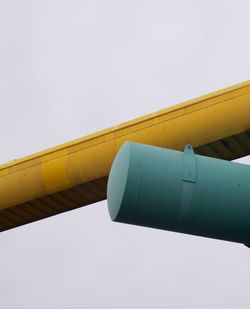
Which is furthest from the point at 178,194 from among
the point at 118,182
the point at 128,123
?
the point at 128,123

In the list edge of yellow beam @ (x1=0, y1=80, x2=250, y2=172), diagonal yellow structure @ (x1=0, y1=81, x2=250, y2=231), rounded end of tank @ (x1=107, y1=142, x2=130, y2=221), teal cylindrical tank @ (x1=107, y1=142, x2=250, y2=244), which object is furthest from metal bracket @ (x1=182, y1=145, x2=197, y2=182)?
edge of yellow beam @ (x1=0, y1=80, x2=250, y2=172)

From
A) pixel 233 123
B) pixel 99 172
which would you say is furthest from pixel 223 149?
pixel 99 172

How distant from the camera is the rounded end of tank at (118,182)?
14.9 ft

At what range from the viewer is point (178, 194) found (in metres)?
4.52

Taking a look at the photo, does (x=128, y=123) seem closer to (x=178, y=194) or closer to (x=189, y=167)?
(x=189, y=167)

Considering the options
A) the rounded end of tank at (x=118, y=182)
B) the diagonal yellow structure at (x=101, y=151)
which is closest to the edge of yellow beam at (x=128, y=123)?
the diagonal yellow structure at (x=101, y=151)

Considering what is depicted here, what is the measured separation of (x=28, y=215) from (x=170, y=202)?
18.4 feet

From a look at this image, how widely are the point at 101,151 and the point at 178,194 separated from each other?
3.95m

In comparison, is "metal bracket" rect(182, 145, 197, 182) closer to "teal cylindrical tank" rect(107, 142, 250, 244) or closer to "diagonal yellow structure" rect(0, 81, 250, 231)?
"teal cylindrical tank" rect(107, 142, 250, 244)

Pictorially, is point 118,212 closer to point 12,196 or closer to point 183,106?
point 183,106

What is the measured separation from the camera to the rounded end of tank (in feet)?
14.9

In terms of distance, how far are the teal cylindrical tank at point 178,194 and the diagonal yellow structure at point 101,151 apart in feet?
9.67

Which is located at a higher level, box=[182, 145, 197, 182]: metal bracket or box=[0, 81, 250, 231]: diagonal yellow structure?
box=[182, 145, 197, 182]: metal bracket

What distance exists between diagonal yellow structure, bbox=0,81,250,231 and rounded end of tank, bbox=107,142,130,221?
311cm
